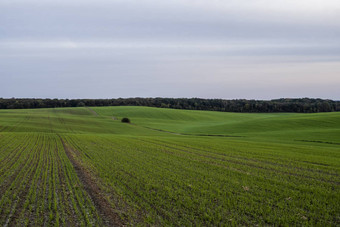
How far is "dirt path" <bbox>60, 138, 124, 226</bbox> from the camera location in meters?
8.59

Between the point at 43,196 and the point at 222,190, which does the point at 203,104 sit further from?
the point at 43,196

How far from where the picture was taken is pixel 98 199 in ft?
34.4

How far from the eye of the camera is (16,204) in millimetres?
9836

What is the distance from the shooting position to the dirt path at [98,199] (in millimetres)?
8586

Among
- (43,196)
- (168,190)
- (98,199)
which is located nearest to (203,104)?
(168,190)

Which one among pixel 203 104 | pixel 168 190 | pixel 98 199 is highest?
pixel 203 104

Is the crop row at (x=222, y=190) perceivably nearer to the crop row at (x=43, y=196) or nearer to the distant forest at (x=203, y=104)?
the crop row at (x=43, y=196)

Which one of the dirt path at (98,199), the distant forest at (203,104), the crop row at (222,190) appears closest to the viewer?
the dirt path at (98,199)

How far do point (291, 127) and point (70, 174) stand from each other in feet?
150

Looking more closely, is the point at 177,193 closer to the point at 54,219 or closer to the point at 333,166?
the point at 54,219

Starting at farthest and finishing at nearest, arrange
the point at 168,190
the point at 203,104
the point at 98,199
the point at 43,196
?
the point at 203,104 → the point at 168,190 → the point at 43,196 → the point at 98,199

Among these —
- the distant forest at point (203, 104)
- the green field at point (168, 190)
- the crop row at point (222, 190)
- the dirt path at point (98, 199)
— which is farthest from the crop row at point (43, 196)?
the distant forest at point (203, 104)

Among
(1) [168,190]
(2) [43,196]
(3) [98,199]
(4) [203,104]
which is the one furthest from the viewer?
(4) [203,104]

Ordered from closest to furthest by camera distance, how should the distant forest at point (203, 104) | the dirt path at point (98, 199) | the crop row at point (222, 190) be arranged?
the dirt path at point (98, 199) < the crop row at point (222, 190) < the distant forest at point (203, 104)
